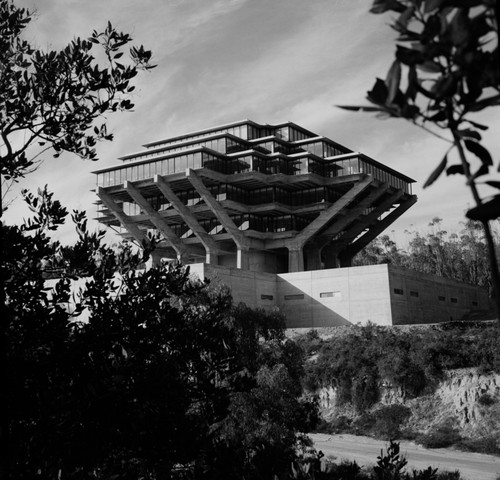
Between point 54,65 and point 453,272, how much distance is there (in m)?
88.0

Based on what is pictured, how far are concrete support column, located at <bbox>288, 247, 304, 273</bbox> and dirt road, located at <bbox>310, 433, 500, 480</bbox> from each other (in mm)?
32514

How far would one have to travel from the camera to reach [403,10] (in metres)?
2.11

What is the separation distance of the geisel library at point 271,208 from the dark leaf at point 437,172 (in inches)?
2193

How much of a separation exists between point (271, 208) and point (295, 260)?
7140 millimetres

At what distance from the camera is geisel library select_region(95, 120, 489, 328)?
59.8 metres

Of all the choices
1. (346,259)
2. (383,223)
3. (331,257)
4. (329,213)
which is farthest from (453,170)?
(346,259)

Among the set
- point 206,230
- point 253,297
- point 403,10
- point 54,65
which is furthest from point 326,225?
point 403,10

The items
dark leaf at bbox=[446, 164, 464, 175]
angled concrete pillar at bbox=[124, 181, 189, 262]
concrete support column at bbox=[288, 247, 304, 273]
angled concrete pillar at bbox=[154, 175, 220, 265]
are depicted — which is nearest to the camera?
dark leaf at bbox=[446, 164, 464, 175]

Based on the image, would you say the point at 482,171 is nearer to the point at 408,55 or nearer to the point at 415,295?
the point at 408,55

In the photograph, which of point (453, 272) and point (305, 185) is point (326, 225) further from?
point (453, 272)

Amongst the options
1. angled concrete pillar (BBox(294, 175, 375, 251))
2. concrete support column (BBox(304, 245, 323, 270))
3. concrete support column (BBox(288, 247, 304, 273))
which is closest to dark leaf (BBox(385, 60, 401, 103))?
concrete support column (BBox(288, 247, 304, 273))

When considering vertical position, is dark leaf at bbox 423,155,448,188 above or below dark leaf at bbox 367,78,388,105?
below

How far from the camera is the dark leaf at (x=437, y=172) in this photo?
202 centimetres

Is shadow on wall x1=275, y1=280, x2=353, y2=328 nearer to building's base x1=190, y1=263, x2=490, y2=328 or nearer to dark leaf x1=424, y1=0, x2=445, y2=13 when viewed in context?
building's base x1=190, y1=263, x2=490, y2=328
